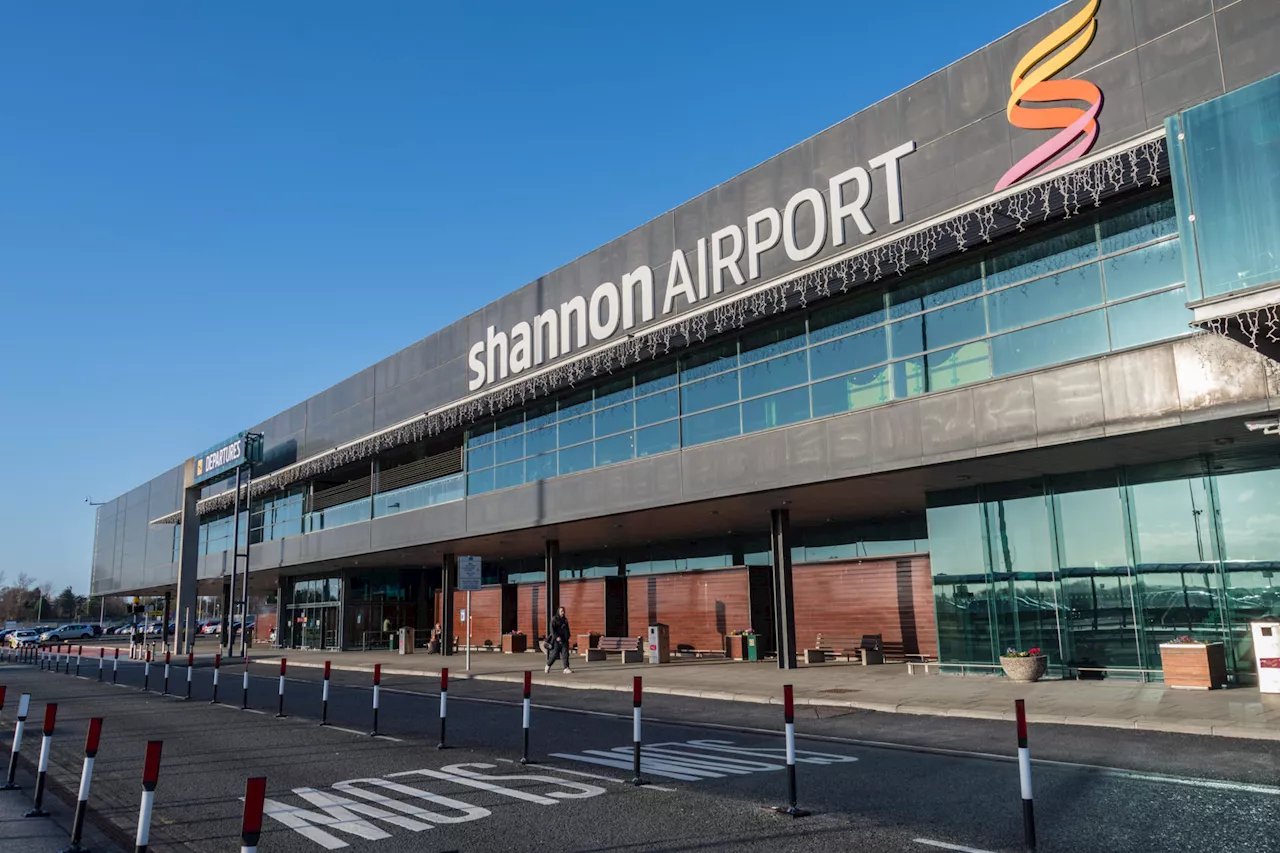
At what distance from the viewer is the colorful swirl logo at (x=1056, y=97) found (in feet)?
53.4

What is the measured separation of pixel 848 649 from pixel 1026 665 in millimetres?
8197

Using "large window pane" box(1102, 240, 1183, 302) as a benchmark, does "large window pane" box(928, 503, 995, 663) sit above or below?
below

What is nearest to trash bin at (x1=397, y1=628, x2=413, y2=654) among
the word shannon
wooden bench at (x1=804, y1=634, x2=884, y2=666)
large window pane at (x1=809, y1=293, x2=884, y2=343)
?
the word shannon

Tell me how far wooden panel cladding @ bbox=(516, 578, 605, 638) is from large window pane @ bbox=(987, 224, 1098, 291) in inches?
828

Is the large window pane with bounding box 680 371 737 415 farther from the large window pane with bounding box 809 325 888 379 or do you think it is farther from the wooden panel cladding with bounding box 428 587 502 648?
the wooden panel cladding with bounding box 428 587 502 648

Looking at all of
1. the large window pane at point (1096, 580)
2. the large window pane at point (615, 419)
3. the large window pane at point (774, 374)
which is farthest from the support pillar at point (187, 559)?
the large window pane at point (1096, 580)

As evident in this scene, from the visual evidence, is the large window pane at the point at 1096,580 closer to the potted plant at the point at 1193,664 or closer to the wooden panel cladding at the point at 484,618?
the potted plant at the point at 1193,664

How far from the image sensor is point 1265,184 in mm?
11586

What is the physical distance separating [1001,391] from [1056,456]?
1666 mm

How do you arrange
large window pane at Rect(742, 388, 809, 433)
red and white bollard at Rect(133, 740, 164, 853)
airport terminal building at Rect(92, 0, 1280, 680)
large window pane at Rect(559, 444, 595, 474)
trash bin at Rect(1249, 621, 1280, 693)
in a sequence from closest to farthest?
red and white bollard at Rect(133, 740, 164, 853) < airport terminal building at Rect(92, 0, 1280, 680) < trash bin at Rect(1249, 621, 1280, 693) < large window pane at Rect(742, 388, 809, 433) < large window pane at Rect(559, 444, 595, 474)

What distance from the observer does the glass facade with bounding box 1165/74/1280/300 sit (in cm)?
1153

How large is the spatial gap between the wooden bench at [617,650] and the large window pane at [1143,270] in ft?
58.5

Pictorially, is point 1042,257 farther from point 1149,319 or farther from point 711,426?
point 711,426

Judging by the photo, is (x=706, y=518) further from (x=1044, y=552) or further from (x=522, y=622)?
(x=522, y=622)
